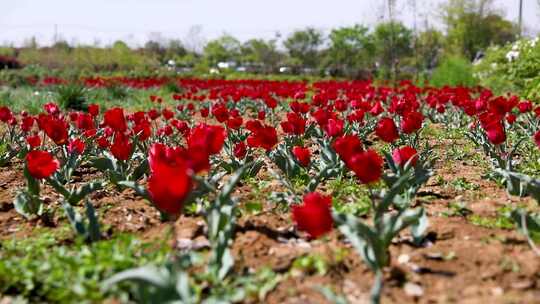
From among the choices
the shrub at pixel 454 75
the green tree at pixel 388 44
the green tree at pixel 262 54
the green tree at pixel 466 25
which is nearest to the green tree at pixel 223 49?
the green tree at pixel 262 54

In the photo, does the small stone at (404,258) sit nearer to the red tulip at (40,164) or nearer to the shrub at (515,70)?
the red tulip at (40,164)

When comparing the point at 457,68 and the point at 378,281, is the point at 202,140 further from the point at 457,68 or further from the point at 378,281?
the point at 457,68

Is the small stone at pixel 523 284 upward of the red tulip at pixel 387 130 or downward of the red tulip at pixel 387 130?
downward

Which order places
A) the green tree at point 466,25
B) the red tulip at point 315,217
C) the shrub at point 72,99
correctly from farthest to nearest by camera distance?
the green tree at point 466,25
the shrub at point 72,99
the red tulip at point 315,217

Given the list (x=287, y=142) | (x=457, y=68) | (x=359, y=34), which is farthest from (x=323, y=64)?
(x=287, y=142)

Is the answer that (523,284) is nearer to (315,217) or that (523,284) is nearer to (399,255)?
(399,255)

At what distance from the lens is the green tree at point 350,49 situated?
54.0 metres

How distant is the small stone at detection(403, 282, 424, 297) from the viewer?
90.3 inches

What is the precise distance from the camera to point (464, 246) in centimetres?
275

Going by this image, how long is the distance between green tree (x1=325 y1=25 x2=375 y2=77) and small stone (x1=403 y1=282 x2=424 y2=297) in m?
51.8

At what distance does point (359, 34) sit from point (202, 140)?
5655 centimetres

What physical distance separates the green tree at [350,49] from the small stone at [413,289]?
5183cm

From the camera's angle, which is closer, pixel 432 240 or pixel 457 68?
pixel 432 240

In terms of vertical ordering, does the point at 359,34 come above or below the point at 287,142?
above
